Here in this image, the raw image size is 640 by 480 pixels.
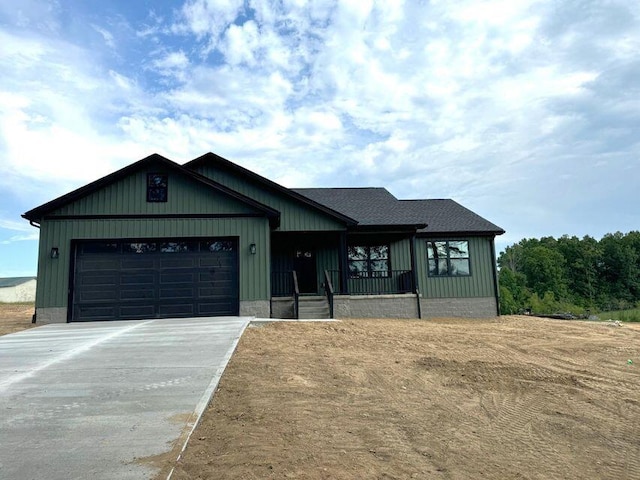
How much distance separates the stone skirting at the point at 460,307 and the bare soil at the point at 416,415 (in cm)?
729

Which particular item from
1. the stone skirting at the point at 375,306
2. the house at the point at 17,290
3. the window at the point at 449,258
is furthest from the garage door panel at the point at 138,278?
the house at the point at 17,290

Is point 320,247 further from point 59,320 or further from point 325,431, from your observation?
point 325,431

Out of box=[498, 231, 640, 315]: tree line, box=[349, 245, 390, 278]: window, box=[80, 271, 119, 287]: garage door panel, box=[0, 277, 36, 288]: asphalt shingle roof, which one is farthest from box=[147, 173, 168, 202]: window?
box=[498, 231, 640, 315]: tree line

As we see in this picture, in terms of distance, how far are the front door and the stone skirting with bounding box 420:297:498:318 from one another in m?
4.33

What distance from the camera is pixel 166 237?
1216cm

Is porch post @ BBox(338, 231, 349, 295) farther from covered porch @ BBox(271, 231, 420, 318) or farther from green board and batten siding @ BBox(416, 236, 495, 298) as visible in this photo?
green board and batten siding @ BBox(416, 236, 495, 298)

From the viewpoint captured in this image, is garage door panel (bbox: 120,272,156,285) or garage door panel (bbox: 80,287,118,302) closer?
garage door panel (bbox: 80,287,118,302)

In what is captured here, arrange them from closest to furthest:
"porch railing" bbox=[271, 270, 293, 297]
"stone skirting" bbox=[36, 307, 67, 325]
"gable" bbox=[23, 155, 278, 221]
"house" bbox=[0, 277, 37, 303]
→ "stone skirting" bbox=[36, 307, 67, 325] → "gable" bbox=[23, 155, 278, 221] → "porch railing" bbox=[271, 270, 293, 297] → "house" bbox=[0, 277, 37, 303]

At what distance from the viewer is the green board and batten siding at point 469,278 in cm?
1587

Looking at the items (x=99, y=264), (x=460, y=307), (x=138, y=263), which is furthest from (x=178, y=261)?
(x=460, y=307)

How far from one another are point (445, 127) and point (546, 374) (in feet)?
47.0

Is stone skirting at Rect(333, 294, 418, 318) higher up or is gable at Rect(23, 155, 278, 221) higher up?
gable at Rect(23, 155, 278, 221)

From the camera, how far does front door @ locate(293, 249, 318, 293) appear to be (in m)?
15.6

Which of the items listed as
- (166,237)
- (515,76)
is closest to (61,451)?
(166,237)
